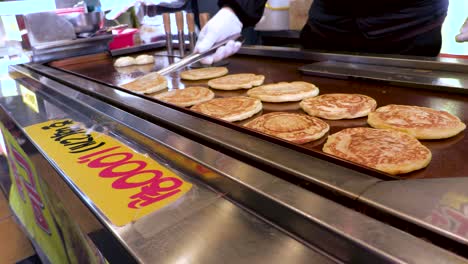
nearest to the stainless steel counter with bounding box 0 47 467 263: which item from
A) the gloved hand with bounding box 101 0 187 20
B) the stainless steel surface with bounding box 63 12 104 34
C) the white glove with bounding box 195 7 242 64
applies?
the white glove with bounding box 195 7 242 64

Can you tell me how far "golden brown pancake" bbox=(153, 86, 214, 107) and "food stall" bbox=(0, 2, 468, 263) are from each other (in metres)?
0.15

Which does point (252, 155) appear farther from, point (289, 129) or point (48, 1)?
point (48, 1)

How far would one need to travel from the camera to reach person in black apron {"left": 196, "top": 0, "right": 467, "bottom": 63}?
2.00m

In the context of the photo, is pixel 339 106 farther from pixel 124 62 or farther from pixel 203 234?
pixel 124 62

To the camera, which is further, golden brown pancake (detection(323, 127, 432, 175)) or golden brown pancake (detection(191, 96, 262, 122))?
golden brown pancake (detection(191, 96, 262, 122))

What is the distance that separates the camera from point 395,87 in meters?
1.49

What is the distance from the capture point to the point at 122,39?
3473mm

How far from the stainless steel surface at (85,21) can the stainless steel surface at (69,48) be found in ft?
0.49

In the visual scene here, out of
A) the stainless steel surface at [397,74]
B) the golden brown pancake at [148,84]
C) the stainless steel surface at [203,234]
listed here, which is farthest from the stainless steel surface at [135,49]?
the stainless steel surface at [203,234]

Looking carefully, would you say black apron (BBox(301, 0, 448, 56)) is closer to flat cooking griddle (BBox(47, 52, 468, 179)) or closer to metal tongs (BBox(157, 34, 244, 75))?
flat cooking griddle (BBox(47, 52, 468, 179))

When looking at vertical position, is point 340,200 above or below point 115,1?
below

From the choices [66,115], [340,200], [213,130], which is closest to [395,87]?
[213,130]

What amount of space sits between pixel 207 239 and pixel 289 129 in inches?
22.2

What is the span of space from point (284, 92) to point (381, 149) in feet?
2.02
